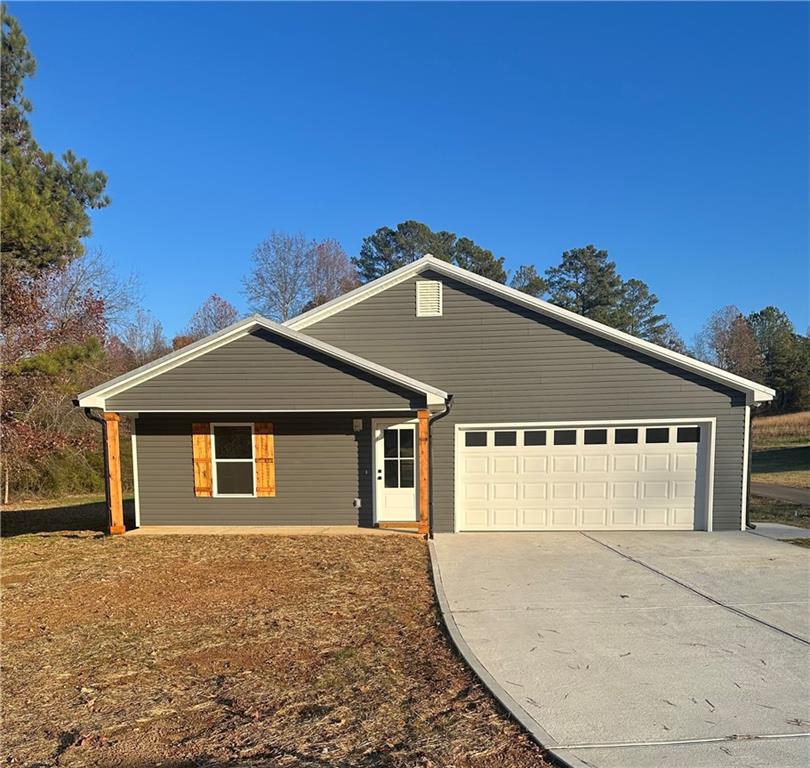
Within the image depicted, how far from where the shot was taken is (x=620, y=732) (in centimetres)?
320

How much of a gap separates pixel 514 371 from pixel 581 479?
243cm

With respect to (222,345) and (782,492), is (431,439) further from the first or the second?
(782,492)

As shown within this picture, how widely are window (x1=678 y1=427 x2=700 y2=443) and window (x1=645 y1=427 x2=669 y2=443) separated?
240 mm

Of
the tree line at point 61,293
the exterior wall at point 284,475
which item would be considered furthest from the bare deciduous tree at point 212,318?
the exterior wall at point 284,475

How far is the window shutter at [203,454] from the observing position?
9891mm

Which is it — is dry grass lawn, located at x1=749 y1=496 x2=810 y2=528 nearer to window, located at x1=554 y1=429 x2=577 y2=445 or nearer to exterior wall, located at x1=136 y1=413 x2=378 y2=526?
window, located at x1=554 y1=429 x2=577 y2=445

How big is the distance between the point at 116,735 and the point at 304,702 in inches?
46.1

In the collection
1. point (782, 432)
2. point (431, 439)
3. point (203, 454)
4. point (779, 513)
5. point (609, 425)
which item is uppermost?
point (609, 425)

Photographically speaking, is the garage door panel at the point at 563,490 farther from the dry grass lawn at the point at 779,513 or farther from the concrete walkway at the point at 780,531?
the dry grass lawn at the point at 779,513

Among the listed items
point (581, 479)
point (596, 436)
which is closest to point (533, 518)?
point (581, 479)

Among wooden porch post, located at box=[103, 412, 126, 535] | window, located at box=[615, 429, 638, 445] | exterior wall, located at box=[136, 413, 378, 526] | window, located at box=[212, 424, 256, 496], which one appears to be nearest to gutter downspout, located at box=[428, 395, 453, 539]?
exterior wall, located at box=[136, 413, 378, 526]

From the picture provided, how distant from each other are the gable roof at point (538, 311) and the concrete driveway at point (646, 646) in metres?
3.00

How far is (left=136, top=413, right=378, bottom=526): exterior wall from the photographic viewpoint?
981 centimetres

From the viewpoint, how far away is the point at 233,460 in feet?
32.7
